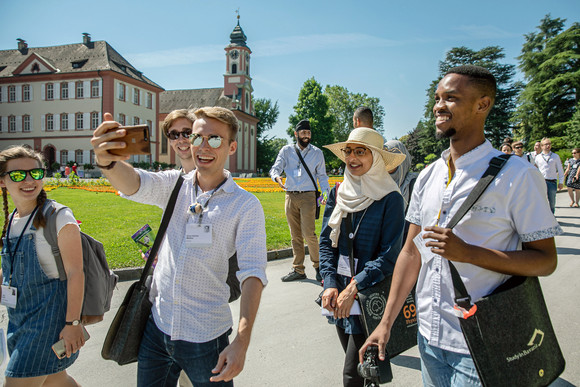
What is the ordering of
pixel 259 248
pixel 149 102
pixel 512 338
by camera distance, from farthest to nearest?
pixel 149 102 → pixel 259 248 → pixel 512 338

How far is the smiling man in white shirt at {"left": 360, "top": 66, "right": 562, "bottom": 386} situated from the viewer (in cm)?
168

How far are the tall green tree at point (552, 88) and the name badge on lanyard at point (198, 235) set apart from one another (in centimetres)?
5355

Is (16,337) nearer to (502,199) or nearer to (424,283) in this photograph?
(424,283)

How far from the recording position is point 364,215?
2.92 meters

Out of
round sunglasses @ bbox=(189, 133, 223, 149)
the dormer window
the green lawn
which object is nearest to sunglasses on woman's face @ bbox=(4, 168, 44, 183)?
round sunglasses @ bbox=(189, 133, 223, 149)

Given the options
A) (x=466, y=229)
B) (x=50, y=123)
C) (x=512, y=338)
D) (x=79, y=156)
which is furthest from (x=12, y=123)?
(x=512, y=338)

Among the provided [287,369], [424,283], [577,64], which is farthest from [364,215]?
[577,64]

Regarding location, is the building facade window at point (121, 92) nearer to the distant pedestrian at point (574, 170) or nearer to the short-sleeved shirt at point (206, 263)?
the distant pedestrian at point (574, 170)

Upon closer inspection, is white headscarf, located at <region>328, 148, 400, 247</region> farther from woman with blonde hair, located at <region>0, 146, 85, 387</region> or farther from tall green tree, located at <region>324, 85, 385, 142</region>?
tall green tree, located at <region>324, 85, 385, 142</region>

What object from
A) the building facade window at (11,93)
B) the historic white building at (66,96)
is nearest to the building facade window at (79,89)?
the historic white building at (66,96)

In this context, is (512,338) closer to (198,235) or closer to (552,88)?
(198,235)

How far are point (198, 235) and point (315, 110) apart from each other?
61390 millimetres

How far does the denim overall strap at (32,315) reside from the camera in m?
2.42

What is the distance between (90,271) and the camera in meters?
2.73
